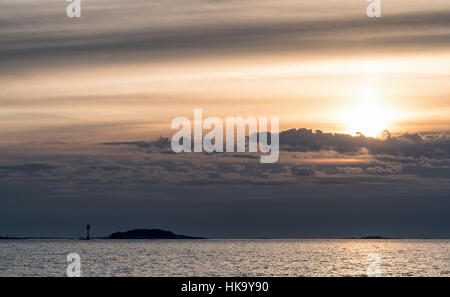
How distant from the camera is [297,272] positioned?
106 meters
